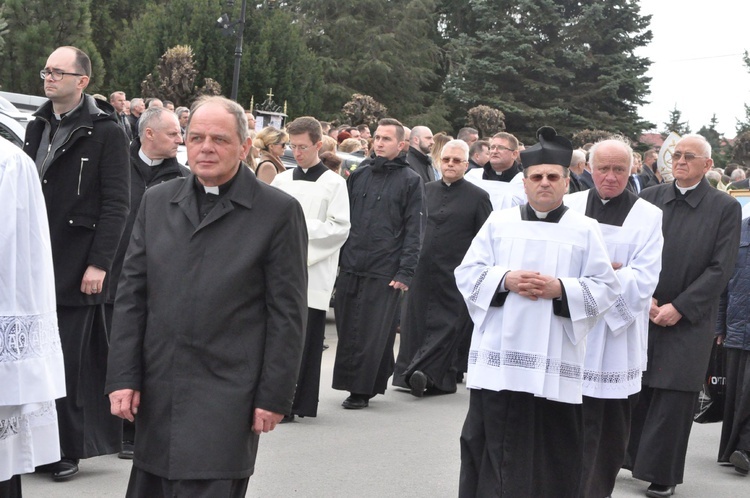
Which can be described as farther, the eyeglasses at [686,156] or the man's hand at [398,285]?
the man's hand at [398,285]

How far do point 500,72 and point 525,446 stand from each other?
4071 centimetres

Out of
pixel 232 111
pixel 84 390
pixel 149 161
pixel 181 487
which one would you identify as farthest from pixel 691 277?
pixel 181 487

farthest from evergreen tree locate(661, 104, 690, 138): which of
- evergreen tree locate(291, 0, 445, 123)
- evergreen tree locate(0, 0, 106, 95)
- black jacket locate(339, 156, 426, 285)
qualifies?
black jacket locate(339, 156, 426, 285)

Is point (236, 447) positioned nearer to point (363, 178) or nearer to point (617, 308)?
point (617, 308)

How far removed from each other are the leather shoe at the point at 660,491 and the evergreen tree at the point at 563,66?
37981mm

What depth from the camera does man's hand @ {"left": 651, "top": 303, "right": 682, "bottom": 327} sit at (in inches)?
A: 299

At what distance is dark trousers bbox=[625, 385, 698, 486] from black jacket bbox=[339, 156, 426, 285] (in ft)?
9.30

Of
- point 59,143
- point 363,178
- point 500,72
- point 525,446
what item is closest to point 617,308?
point 525,446

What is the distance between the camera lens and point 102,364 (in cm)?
717

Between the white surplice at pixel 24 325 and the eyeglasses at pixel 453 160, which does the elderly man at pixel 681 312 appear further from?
→ the white surplice at pixel 24 325

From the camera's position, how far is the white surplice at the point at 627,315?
21.6 feet

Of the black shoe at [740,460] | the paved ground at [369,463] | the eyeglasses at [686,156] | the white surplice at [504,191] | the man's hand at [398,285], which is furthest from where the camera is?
the white surplice at [504,191]

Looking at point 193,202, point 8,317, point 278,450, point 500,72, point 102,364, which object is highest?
point 500,72

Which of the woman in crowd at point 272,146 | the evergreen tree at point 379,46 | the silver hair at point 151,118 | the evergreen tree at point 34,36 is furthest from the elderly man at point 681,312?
the evergreen tree at point 379,46
